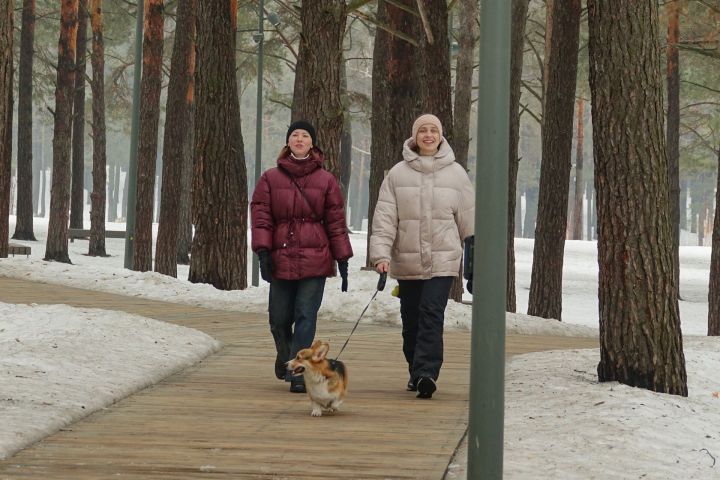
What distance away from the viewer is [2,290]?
17.7 metres

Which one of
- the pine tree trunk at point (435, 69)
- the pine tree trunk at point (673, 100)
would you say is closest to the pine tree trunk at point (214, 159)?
the pine tree trunk at point (435, 69)

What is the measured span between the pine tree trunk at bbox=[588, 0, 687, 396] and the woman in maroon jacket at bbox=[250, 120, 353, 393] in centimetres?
186

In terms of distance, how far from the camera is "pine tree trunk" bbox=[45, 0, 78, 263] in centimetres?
3253

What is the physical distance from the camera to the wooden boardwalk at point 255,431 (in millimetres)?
6109

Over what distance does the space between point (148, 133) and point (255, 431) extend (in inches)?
830

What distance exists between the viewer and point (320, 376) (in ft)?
25.7

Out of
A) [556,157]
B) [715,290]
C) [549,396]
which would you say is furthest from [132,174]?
[549,396]

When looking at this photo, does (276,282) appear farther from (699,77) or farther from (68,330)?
(699,77)

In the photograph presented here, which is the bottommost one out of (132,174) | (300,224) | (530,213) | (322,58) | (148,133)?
(530,213)

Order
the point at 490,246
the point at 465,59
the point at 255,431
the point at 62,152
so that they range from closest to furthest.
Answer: the point at 490,246 → the point at 255,431 → the point at 465,59 → the point at 62,152

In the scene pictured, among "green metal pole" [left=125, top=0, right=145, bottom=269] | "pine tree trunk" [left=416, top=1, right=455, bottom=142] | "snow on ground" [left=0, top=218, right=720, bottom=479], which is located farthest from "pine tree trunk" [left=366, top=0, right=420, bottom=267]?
"snow on ground" [left=0, top=218, right=720, bottom=479]

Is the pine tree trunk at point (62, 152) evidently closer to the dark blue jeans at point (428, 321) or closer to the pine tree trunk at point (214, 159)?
the pine tree trunk at point (214, 159)

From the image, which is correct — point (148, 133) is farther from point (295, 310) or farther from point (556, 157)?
point (295, 310)

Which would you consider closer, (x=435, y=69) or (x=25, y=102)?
(x=435, y=69)
